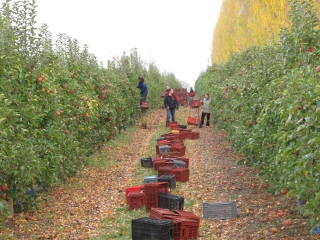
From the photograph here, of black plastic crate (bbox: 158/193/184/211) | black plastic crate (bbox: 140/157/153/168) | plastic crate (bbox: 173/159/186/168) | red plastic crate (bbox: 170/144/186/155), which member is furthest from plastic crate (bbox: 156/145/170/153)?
black plastic crate (bbox: 158/193/184/211)

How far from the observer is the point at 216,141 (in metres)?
16.5

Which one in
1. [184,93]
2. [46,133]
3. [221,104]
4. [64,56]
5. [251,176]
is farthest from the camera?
[184,93]

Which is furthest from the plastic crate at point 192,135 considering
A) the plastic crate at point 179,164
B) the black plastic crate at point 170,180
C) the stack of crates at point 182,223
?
the stack of crates at point 182,223

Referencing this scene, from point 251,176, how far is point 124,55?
15.4m

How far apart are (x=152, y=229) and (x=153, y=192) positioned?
2021mm

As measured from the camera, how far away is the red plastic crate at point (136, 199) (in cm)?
830

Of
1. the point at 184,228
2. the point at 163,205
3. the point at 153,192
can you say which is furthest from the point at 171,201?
the point at 184,228

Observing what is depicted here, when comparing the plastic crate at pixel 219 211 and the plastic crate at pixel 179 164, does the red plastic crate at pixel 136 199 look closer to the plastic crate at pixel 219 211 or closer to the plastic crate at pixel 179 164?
the plastic crate at pixel 219 211

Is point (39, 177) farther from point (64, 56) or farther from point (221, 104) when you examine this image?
point (221, 104)

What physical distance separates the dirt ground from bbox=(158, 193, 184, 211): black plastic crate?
0.39 metres

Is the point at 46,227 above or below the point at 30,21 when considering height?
below

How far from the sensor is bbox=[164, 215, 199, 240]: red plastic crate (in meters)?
6.38

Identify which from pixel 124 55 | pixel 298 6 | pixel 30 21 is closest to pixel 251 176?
pixel 298 6

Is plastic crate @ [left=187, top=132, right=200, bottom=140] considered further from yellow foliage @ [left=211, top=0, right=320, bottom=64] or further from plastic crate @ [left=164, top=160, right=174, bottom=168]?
plastic crate @ [left=164, top=160, right=174, bottom=168]
